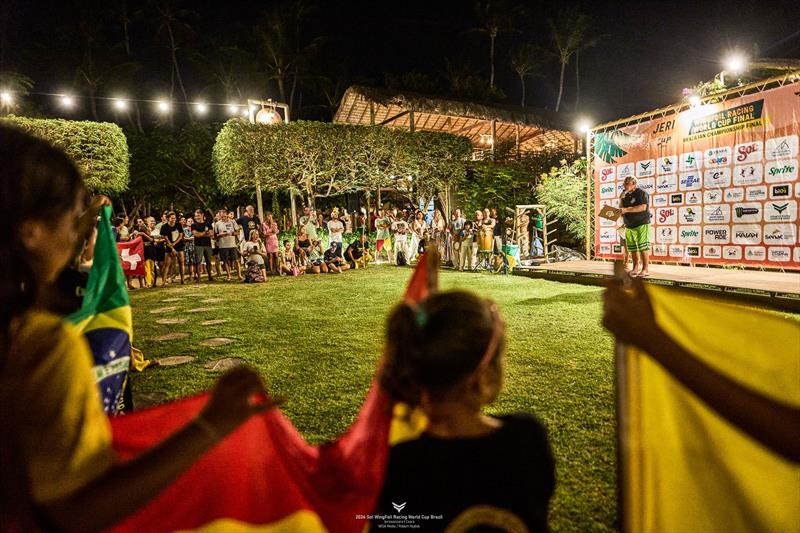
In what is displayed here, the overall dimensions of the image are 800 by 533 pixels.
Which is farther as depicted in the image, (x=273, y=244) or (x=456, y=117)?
(x=456, y=117)

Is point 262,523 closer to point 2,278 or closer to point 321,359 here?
point 2,278

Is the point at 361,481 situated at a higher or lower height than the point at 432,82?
lower

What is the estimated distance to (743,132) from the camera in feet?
30.2

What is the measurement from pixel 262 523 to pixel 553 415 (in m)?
2.72

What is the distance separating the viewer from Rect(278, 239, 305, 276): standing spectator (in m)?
13.7

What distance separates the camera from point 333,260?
14484 millimetres

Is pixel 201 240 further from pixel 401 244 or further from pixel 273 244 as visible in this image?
pixel 401 244

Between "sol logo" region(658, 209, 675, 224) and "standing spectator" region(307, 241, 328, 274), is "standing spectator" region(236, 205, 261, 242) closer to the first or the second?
"standing spectator" region(307, 241, 328, 274)

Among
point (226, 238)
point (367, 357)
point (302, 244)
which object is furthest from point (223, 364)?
point (302, 244)

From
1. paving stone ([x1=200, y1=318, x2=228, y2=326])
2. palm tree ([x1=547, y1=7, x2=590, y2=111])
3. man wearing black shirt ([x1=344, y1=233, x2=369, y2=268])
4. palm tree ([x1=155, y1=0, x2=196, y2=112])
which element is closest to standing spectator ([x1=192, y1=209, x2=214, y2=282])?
man wearing black shirt ([x1=344, y1=233, x2=369, y2=268])

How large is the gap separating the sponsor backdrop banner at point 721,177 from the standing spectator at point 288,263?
925 centimetres

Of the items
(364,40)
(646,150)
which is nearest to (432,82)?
(364,40)

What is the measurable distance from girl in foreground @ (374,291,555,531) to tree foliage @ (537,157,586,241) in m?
14.8

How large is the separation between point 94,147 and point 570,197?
17.1 metres
